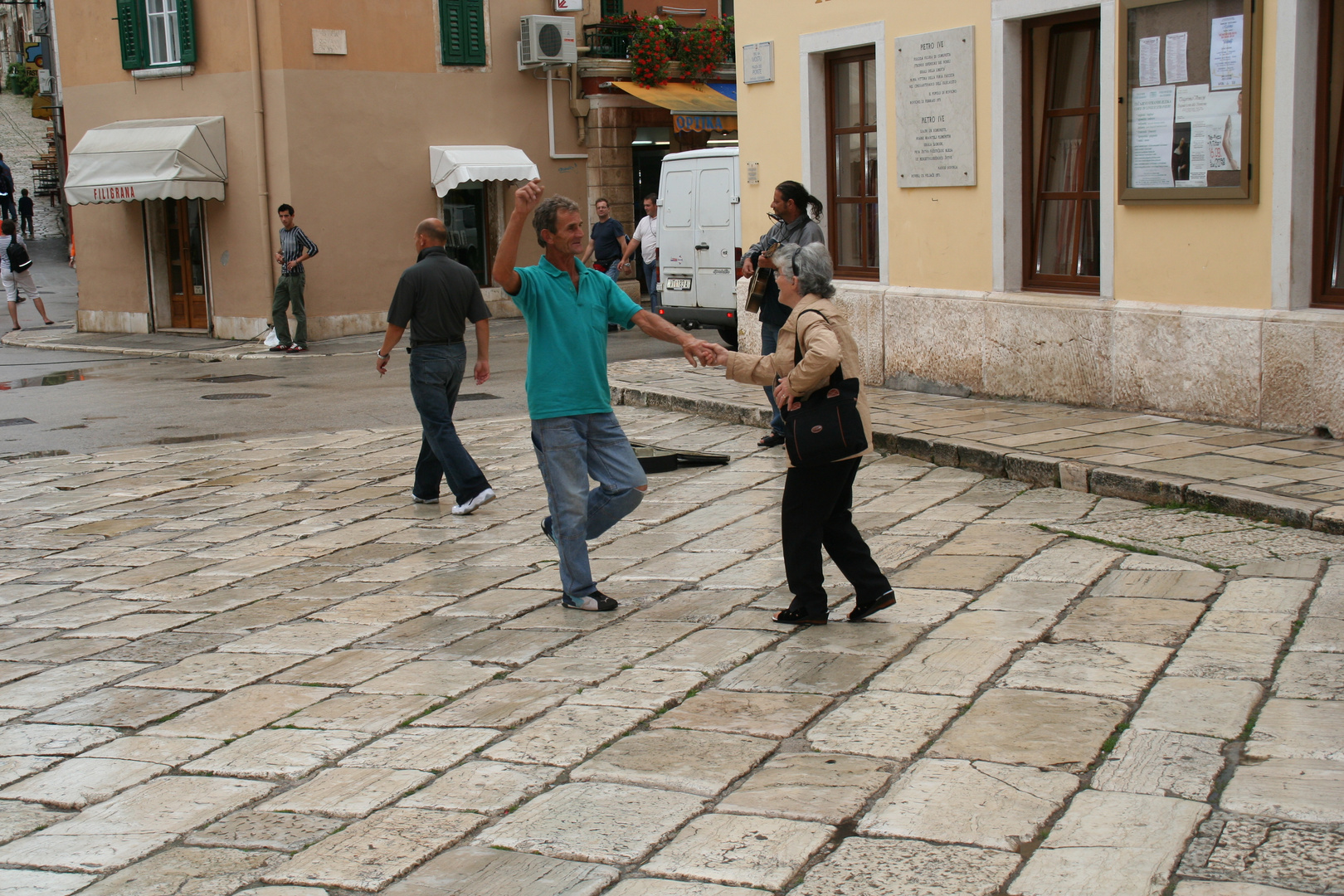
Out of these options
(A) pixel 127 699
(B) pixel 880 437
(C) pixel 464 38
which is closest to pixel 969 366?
(B) pixel 880 437

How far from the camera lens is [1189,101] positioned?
902 centimetres

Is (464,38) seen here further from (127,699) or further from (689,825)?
(689,825)

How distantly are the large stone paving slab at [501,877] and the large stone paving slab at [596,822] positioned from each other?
0.17ft

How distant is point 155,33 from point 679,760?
65.6ft

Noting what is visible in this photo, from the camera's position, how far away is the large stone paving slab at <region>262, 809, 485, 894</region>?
3.52 m

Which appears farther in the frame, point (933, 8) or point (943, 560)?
point (933, 8)

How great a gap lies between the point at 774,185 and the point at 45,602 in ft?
26.8

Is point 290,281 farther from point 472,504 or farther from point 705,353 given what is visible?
point 705,353

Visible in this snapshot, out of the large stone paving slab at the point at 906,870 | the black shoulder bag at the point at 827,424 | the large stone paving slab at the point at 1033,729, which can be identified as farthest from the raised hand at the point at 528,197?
the large stone paving slab at the point at 906,870

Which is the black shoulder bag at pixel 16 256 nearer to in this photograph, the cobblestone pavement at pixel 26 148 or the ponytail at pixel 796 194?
the ponytail at pixel 796 194

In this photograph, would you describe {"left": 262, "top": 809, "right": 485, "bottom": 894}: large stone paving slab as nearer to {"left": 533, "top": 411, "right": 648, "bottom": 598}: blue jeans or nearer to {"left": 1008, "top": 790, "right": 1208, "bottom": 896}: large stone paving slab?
{"left": 1008, "top": 790, "right": 1208, "bottom": 896}: large stone paving slab

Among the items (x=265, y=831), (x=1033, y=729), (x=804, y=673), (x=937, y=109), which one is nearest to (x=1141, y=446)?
(x=937, y=109)

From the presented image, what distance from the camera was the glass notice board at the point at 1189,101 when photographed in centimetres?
865

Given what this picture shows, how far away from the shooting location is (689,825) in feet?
12.3
